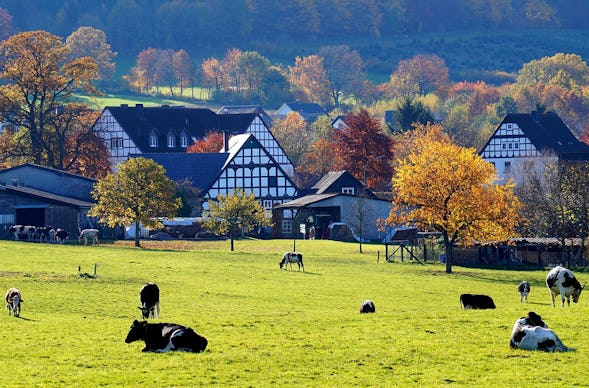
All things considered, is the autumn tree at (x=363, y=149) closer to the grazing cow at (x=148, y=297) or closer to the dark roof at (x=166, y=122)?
the dark roof at (x=166, y=122)

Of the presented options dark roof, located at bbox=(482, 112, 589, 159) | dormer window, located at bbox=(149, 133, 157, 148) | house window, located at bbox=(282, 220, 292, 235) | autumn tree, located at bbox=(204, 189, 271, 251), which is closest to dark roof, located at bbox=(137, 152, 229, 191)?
house window, located at bbox=(282, 220, 292, 235)

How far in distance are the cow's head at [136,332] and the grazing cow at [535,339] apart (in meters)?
8.09

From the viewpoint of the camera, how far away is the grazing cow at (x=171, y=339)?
29.8 meters

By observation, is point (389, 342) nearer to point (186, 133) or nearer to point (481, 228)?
point (481, 228)

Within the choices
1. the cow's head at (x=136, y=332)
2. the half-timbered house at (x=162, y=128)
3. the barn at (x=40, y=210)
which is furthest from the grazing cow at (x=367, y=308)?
the half-timbered house at (x=162, y=128)

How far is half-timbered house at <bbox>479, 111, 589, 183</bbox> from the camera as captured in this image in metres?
148

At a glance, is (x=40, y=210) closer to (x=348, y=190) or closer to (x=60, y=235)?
(x=60, y=235)

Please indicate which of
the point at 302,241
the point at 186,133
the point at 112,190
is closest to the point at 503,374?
the point at 112,190

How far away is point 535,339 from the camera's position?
2933 cm

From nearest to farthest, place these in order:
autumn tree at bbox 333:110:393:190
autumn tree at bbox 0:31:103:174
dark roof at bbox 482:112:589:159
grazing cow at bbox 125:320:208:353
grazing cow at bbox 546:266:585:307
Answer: grazing cow at bbox 125:320:208:353 → grazing cow at bbox 546:266:585:307 → autumn tree at bbox 0:31:103:174 → autumn tree at bbox 333:110:393:190 → dark roof at bbox 482:112:589:159

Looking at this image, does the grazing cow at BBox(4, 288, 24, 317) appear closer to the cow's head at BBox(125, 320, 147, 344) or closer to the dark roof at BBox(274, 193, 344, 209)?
the cow's head at BBox(125, 320, 147, 344)

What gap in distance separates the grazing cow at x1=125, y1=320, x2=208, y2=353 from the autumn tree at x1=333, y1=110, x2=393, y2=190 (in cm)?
9965

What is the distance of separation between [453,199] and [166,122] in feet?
292

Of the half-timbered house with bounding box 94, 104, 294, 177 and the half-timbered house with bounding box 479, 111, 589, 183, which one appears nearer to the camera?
the half-timbered house with bounding box 479, 111, 589, 183
